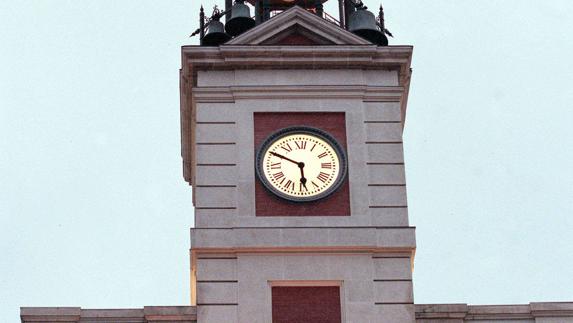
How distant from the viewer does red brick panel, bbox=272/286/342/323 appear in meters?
37.4

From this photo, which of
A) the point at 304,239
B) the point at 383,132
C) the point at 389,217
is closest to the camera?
the point at 304,239

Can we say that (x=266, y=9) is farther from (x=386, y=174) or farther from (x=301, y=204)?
(x=301, y=204)

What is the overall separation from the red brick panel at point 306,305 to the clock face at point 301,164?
7.21 feet

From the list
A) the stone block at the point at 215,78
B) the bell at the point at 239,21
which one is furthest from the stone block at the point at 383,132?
the bell at the point at 239,21

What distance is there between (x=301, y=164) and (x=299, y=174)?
24 cm

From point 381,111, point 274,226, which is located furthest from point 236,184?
point 381,111

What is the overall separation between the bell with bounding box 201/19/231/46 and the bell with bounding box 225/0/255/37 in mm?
243

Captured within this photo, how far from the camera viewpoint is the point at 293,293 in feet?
→ 124

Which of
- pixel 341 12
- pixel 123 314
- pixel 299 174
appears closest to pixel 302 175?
pixel 299 174

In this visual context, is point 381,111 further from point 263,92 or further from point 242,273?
point 242,273

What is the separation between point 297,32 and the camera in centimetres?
4103

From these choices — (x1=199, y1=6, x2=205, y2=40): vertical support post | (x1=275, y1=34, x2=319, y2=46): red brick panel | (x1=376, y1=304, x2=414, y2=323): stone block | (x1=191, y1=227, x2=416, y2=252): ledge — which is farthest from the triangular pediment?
(x1=376, y1=304, x2=414, y2=323): stone block

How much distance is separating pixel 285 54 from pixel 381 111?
256 cm

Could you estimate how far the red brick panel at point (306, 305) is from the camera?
3738cm
